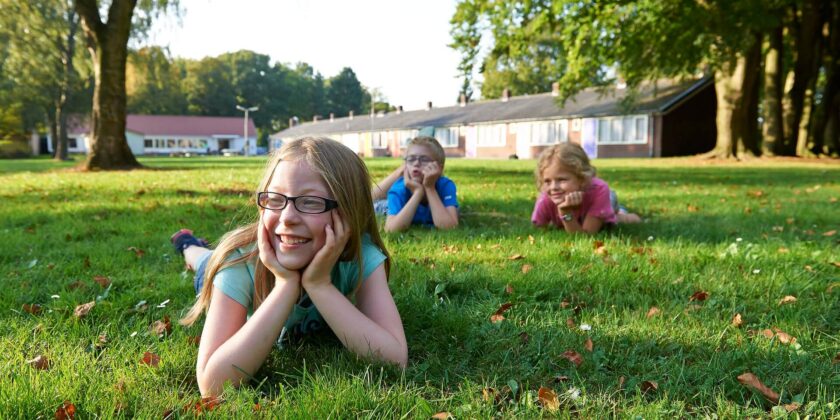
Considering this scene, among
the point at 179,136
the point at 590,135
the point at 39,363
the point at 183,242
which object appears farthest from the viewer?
the point at 179,136

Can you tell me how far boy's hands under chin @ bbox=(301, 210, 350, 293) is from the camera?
2.14 metres

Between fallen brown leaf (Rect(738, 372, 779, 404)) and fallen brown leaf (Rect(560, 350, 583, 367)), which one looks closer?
fallen brown leaf (Rect(738, 372, 779, 404))

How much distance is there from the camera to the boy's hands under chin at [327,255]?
2.14 m

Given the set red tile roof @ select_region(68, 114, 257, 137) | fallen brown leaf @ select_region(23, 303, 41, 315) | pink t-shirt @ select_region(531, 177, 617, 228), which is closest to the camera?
fallen brown leaf @ select_region(23, 303, 41, 315)

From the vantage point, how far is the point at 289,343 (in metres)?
2.68

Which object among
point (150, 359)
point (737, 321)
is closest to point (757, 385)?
point (737, 321)

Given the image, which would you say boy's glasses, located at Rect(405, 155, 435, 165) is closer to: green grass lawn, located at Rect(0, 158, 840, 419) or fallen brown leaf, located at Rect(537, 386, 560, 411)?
green grass lawn, located at Rect(0, 158, 840, 419)

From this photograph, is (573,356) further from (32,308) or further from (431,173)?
(431,173)

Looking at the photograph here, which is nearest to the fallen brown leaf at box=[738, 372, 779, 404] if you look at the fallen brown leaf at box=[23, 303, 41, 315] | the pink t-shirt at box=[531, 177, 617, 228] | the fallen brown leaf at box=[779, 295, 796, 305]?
the fallen brown leaf at box=[779, 295, 796, 305]

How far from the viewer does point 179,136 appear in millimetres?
79875

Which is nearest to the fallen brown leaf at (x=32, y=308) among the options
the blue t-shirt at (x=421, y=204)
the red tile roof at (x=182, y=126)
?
the blue t-shirt at (x=421, y=204)

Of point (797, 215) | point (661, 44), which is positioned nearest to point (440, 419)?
point (797, 215)

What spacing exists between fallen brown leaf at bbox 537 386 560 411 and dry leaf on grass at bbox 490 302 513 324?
32.5 inches

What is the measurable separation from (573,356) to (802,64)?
29337 mm
